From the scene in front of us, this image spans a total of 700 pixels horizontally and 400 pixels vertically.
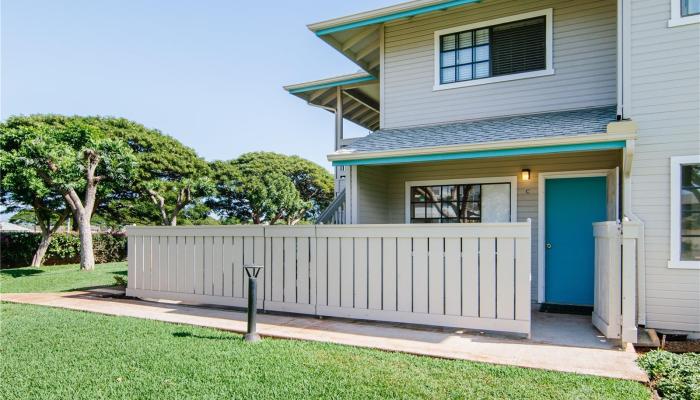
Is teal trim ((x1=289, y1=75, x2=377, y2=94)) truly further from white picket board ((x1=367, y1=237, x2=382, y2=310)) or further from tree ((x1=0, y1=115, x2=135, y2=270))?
tree ((x1=0, y1=115, x2=135, y2=270))

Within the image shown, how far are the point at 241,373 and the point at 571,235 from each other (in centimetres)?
589

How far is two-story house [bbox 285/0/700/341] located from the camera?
5.69 metres

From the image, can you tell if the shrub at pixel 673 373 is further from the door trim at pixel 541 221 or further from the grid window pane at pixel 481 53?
the grid window pane at pixel 481 53

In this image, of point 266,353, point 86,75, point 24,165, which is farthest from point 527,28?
point 86,75

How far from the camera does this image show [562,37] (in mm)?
7484

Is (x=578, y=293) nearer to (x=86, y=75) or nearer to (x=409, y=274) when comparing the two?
(x=409, y=274)

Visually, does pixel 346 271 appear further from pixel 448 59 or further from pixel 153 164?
pixel 153 164

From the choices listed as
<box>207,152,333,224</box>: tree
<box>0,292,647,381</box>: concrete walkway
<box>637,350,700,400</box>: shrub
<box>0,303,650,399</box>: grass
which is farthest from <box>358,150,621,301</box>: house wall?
<box>207,152,333,224</box>: tree

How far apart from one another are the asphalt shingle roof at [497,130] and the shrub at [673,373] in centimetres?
297

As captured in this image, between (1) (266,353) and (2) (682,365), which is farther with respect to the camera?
(1) (266,353)

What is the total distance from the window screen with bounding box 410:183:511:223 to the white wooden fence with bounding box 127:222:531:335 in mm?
2801

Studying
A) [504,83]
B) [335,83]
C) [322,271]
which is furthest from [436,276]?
[335,83]

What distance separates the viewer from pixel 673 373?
383cm

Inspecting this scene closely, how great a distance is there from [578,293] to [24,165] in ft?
48.5
